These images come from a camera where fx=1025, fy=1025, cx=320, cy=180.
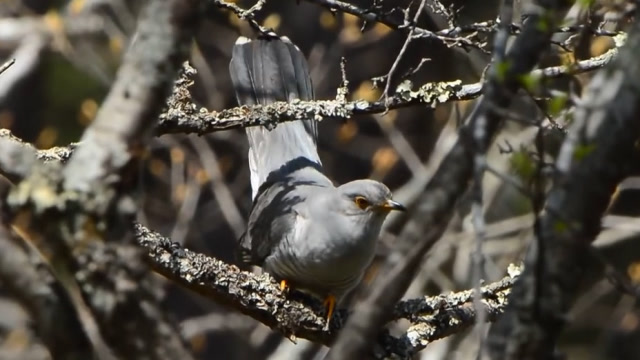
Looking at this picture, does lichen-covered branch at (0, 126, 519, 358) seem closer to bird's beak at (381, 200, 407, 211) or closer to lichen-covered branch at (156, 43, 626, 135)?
lichen-covered branch at (156, 43, 626, 135)

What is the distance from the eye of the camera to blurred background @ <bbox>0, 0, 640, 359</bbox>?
20.7 feet

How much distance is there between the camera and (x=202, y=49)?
24.5 feet

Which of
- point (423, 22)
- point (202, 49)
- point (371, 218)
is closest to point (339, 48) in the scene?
point (423, 22)

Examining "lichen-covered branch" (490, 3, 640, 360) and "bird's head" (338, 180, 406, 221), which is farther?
"bird's head" (338, 180, 406, 221)

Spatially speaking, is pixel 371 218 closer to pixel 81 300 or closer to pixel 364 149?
pixel 81 300

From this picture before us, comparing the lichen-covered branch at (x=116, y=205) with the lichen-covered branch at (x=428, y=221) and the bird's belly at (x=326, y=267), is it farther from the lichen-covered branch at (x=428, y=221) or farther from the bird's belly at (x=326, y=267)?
the bird's belly at (x=326, y=267)

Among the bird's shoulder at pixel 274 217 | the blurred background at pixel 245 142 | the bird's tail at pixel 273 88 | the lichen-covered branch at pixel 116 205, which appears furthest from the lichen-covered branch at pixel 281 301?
the blurred background at pixel 245 142

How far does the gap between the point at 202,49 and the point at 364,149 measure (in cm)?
139

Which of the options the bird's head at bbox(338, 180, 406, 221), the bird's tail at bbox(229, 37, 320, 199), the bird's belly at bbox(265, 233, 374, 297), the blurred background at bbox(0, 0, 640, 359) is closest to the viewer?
the bird's belly at bbox(265, 233, 374, 297)

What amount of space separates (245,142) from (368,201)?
2.66 meters

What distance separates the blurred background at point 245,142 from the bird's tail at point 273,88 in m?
1.28

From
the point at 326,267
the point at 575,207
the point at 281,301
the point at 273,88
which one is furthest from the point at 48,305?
the point at 273,88

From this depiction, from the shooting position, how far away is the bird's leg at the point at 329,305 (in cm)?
355

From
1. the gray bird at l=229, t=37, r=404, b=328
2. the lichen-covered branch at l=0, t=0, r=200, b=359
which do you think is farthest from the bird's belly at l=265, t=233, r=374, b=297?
the lichen-covered branch at l=0, t=0, r=200, b=359
